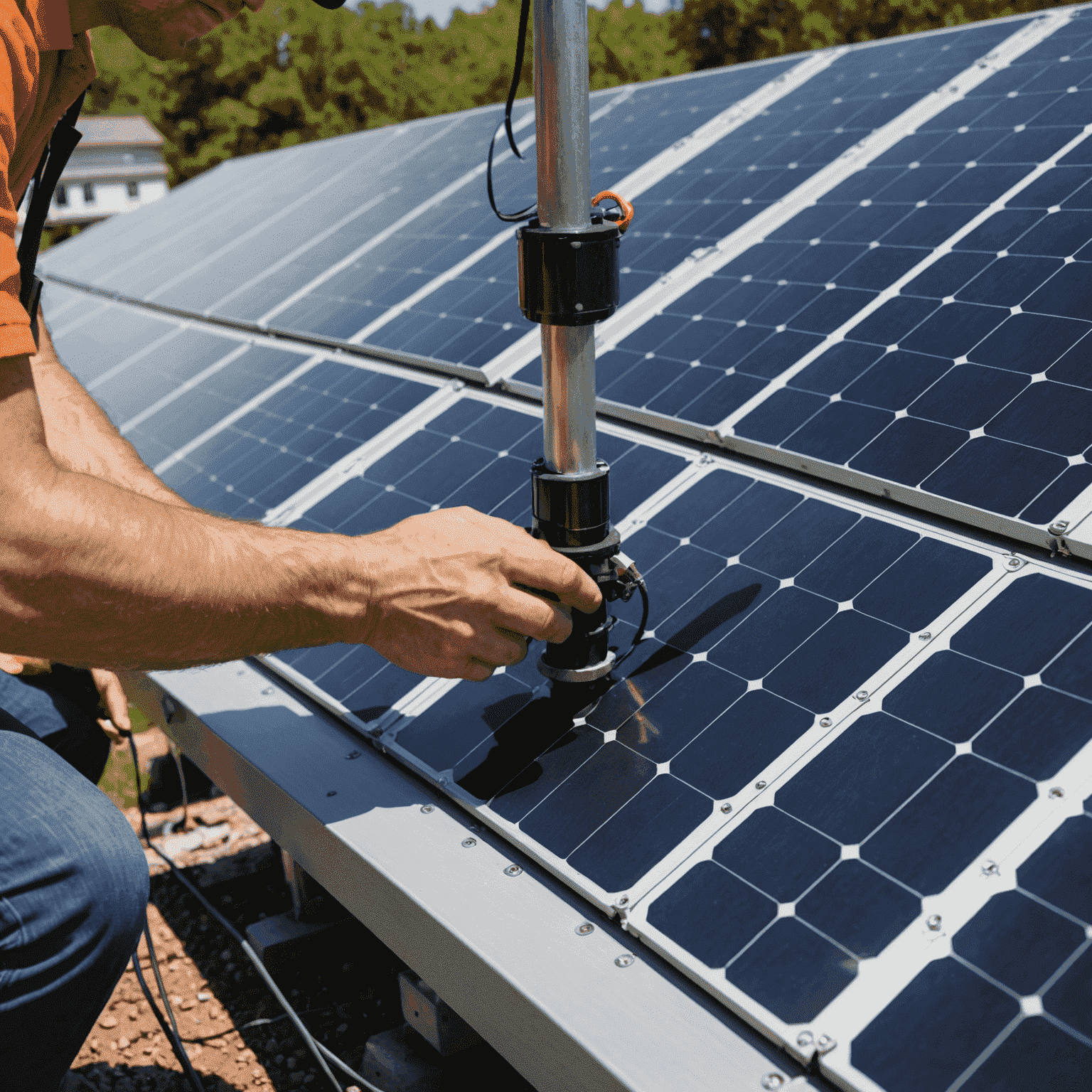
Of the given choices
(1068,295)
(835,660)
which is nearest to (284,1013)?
(835,660)

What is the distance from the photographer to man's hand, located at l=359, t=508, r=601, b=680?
8.75ft

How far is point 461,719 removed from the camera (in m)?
3.22

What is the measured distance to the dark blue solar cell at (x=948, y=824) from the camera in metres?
2.23

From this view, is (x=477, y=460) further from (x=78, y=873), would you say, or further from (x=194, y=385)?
(x=194, y=385)

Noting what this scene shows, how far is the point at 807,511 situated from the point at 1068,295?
1101mm

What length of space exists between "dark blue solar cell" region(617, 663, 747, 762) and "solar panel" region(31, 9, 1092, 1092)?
11 mm

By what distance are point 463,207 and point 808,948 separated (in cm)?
547

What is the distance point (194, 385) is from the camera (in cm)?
639

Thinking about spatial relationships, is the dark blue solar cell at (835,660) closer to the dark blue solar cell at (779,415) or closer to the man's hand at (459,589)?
the man's hand at (459,589)

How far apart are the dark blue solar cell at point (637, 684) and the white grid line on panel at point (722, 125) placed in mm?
3426

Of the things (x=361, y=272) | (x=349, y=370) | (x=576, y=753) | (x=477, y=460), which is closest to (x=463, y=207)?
(x=361, y=272)

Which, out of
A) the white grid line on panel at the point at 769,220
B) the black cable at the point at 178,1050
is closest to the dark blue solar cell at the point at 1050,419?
the white grid line on panel at the point at 769,220

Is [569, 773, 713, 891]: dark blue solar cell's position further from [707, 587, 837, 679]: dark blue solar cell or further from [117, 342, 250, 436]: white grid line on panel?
[117, 342, 250, 436]: white grid line on panel

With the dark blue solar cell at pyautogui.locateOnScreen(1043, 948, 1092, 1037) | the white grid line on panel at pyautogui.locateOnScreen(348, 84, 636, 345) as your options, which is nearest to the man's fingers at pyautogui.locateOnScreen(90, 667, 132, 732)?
the white grid line on panel at pyautogui.locateOnScreen(348, 84, 636, 345)
